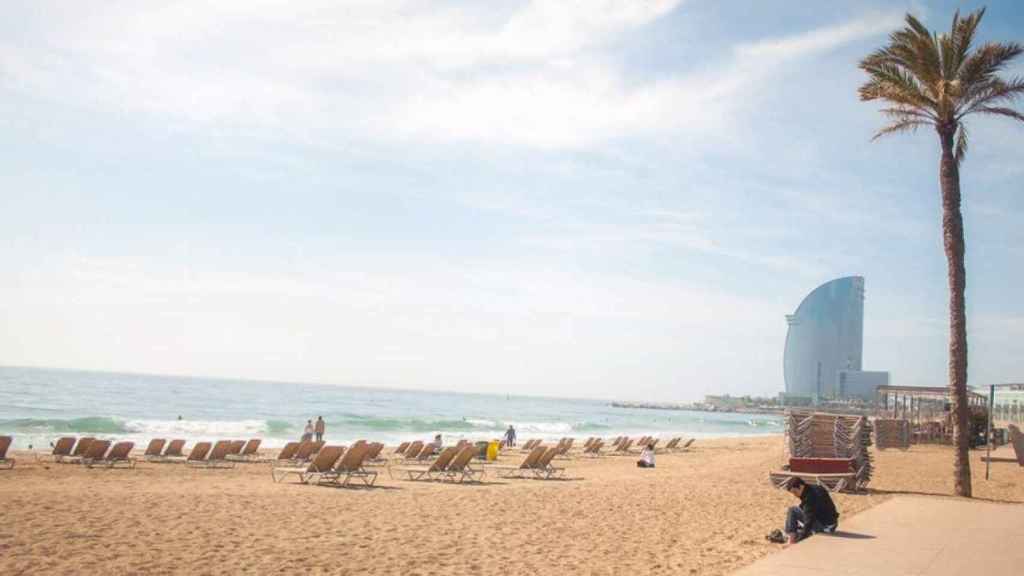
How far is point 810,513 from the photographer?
853cm

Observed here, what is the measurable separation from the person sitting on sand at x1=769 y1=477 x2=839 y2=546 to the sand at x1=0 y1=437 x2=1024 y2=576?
0.32m

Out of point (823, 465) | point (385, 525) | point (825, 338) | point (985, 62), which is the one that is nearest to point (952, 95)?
point (985, 62)

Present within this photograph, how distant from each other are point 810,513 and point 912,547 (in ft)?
3.25

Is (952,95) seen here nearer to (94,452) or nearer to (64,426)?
(94,452)

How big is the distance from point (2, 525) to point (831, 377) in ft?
651

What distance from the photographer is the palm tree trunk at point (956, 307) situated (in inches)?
536

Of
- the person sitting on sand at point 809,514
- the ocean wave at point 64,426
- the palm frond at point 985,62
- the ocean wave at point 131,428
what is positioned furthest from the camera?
the ocean wave at point 131,428

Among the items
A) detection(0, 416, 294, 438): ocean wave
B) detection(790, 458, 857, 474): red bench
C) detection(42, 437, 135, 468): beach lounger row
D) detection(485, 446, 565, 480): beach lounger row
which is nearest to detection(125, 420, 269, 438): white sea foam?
detection(0, 416, 294, 438): ocean wave

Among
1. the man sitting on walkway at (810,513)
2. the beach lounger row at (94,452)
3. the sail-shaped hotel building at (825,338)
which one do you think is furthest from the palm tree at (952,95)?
the sail-shaped hotel building at (825,338)

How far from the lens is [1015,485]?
16.6m

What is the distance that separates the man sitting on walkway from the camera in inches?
331

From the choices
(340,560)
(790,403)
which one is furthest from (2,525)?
(790,403)

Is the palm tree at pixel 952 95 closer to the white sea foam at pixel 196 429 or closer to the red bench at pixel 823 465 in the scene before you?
the red bench at pixel 823 465

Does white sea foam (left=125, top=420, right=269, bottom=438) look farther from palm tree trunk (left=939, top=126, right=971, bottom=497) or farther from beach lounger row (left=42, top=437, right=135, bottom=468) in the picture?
palm tree trunk (left=939, top=126, right=971, bottom=497)
